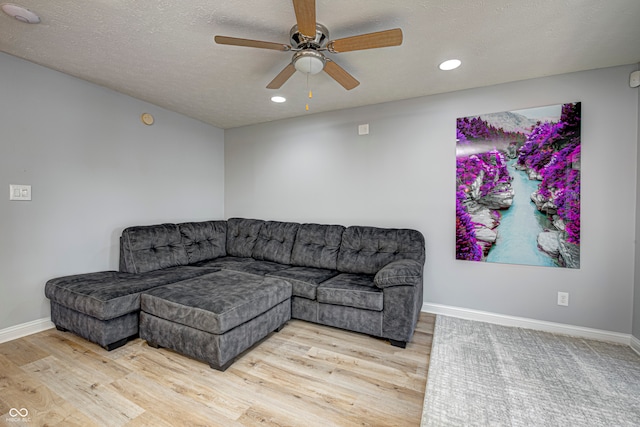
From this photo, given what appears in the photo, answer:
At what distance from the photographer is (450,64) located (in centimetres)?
233

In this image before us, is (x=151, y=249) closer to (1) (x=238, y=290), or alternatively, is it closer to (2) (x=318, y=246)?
(1) (x=238, y=290)

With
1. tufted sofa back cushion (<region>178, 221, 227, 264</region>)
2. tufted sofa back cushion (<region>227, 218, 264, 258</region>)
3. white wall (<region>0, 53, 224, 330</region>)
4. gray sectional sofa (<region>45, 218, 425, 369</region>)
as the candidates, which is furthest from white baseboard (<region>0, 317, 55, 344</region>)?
tufted sofa back cushion (<region>227, 218, 264, 258</region>)

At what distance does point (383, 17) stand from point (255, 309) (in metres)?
2.27

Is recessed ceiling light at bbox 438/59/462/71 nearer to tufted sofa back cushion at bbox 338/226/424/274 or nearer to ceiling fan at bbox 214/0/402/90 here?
ceiling fan at bbox 214/0/402/90

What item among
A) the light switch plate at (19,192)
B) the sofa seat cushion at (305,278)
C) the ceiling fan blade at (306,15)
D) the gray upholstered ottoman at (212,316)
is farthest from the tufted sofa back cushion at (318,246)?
the light switch plate at (19,192)

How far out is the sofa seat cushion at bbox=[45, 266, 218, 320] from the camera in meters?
2.08

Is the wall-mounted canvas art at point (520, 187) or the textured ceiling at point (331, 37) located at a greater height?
the textured ceiling at point (331, 37)

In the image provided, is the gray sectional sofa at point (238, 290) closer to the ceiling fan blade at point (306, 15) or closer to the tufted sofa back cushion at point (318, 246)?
the tufted sofa back cushion at point (318, 246)

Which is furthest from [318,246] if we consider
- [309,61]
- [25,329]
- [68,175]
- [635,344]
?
[635,344]

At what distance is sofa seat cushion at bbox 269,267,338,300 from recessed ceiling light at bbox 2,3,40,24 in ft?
8.51

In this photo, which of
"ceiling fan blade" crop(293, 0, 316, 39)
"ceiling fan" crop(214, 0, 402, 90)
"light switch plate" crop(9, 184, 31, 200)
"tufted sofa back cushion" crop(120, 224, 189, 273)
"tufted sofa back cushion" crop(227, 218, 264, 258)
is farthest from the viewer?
"tufted sofa back cushion" crop(227, 218, 264, 258)

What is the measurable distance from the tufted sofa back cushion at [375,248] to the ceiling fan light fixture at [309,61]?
1755mm

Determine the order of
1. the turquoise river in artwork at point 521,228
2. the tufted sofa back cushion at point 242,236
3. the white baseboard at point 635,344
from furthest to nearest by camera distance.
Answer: the tufted sofa back cushion at point 242,236
the turquoise river in artwork at point 521,228
the white baseboard at point 635,344

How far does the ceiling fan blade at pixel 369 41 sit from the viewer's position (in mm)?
1586
